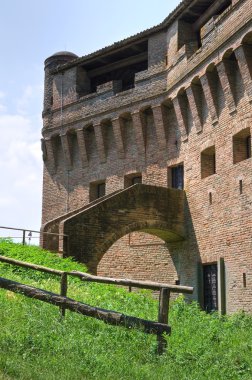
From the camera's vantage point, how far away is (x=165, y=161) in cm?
2028

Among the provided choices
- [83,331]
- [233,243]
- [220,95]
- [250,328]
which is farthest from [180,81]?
[83,331]

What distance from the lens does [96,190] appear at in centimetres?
2311

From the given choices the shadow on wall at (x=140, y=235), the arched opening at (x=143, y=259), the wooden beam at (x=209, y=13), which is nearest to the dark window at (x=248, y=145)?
the shadow on wall at (x=140, y=235)

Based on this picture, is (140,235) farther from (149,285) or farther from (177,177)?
(149,285)

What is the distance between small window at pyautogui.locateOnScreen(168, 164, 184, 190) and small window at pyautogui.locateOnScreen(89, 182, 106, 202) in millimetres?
3630

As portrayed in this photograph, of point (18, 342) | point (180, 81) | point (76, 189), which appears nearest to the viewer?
point (18, 342)

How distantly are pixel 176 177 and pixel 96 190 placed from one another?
428 centimetres

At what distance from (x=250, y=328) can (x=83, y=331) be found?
19.9ft

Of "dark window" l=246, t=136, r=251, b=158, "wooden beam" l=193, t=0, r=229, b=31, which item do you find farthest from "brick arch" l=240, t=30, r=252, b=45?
"wooden beam" l=193, t=0, r=229, b=31

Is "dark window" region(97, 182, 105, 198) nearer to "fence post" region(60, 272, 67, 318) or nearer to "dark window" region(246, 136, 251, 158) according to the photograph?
"dark window" region(246, 136, 251, 158)

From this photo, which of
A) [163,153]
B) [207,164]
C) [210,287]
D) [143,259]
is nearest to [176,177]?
[163,153]

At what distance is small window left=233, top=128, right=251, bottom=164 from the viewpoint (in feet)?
54.4

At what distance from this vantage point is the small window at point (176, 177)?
65.0 feet

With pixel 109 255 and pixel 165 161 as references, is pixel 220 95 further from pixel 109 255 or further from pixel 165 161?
pixel 109 255
